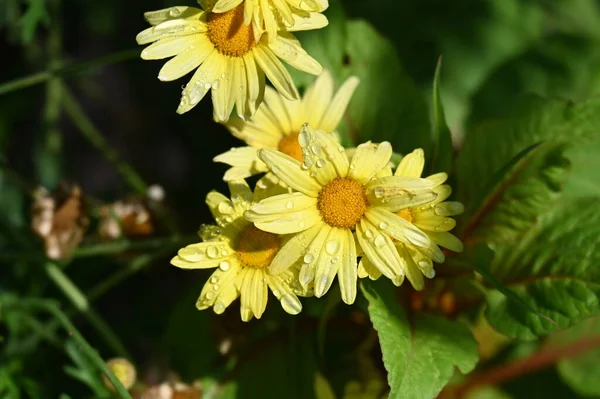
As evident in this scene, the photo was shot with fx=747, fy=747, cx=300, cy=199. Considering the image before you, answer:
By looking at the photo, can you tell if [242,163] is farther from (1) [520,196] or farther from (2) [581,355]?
(2) [581,355]

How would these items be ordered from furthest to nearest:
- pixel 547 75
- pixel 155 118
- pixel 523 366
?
pixel 155 118, pixel 547 75, pixel 523 366

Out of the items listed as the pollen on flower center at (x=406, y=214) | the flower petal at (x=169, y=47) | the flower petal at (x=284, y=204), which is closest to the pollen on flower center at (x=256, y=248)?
the flower petal at (x=284, y=204)

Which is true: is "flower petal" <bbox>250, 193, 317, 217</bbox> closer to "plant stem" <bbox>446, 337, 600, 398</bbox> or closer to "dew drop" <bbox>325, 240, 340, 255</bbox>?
"dew drop" <bbox>325, 240, 340, 255</bbox>

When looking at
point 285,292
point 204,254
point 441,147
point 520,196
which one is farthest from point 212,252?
point 520,196

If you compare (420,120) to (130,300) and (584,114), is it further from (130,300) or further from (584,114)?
(130,300)

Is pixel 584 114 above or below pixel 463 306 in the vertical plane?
above

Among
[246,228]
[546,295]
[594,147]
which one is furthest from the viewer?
[594,147]

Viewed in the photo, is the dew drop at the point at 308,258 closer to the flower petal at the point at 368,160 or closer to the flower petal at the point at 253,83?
the flower petal at the point at 368,160

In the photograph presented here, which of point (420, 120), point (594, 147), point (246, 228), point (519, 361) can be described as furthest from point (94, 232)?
point (594, 147)
